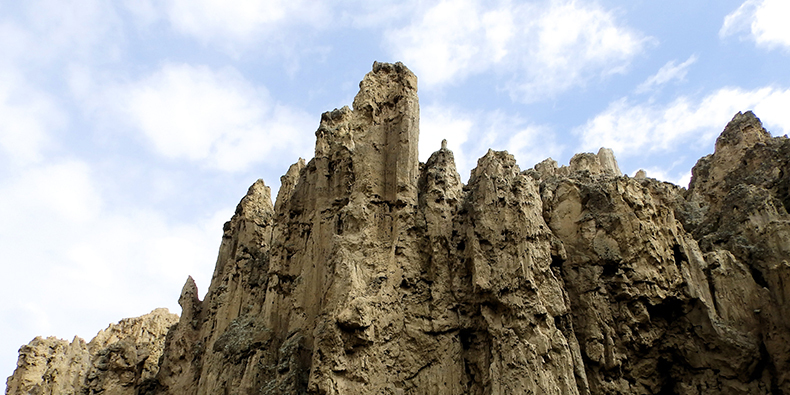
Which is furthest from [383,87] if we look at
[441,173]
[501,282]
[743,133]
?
[743,133]

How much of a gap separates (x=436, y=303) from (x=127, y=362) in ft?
72.6

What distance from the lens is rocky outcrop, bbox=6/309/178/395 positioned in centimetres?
3031

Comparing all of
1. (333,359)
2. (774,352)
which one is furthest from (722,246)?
(333,359)

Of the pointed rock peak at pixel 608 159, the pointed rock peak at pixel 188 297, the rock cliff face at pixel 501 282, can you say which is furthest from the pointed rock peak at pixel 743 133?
the pointed rock peak at pixel 188 297

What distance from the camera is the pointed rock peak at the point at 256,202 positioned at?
2806cm

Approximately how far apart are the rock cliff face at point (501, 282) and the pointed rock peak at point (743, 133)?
9.66 ft

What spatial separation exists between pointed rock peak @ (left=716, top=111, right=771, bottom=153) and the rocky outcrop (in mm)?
30045

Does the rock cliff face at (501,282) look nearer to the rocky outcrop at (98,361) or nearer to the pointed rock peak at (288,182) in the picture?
the pointed rock peak at (288,182)

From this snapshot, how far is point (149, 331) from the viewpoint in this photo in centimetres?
3994

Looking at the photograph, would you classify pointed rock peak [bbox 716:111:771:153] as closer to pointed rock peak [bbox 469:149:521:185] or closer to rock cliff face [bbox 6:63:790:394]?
rock cliff face [bbox 6:63:790:394]

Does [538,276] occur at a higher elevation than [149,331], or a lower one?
lower

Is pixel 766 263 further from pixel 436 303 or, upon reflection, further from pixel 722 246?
pixel 436 303

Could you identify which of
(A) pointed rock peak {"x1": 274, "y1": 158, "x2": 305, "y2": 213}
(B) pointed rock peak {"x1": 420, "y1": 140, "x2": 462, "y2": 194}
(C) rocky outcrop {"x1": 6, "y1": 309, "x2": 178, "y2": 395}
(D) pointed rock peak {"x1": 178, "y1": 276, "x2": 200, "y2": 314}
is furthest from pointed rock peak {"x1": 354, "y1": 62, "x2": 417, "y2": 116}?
(C) rocky outcrop {"x1": 6, "y1": 309, "x2": 178, "y2": 395}

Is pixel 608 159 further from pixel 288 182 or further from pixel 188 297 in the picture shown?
pixel 188 297
